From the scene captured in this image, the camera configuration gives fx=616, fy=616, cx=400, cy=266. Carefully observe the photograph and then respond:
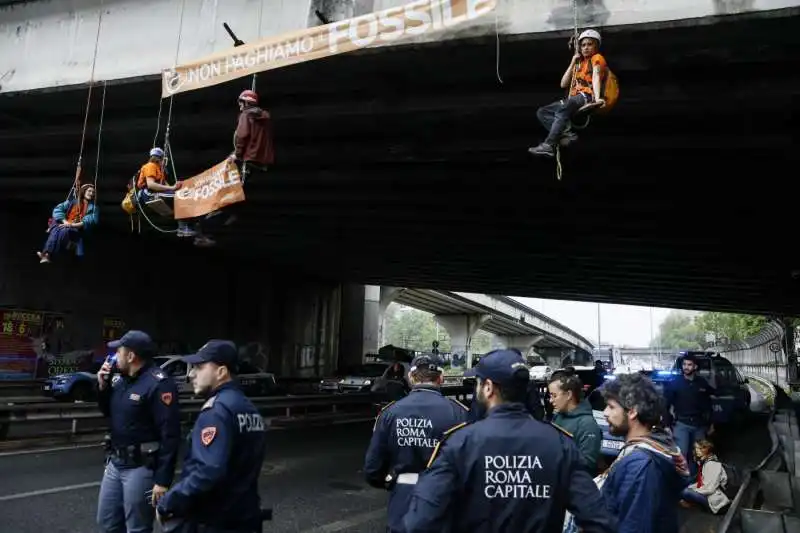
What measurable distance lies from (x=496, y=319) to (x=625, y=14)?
209 ft

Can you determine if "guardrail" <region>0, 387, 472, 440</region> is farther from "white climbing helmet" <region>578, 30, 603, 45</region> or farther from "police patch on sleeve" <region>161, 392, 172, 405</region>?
"white climbing helmet" <region>578, 30, 603, 45</region>

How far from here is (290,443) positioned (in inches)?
532

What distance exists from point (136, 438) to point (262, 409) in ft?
40.1

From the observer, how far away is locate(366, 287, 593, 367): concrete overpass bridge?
51000 mm

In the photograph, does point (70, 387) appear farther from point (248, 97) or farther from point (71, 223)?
point (248, 97)

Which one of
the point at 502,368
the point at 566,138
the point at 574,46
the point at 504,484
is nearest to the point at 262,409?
the point at 566,138

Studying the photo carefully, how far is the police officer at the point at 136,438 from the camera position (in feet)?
13.8

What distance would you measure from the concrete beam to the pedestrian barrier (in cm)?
522

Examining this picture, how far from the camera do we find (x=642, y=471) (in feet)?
10.7

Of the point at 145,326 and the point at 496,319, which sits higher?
the point at 496,319

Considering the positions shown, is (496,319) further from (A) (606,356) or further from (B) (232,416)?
(B) (232,416)

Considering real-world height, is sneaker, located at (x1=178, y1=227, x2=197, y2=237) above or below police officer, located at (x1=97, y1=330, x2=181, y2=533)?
above

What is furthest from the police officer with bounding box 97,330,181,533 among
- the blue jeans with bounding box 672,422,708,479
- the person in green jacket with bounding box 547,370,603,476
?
the blue jeans with bounding box 672,422,708,479

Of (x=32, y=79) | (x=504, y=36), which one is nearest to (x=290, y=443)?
(x=32, y=79)
